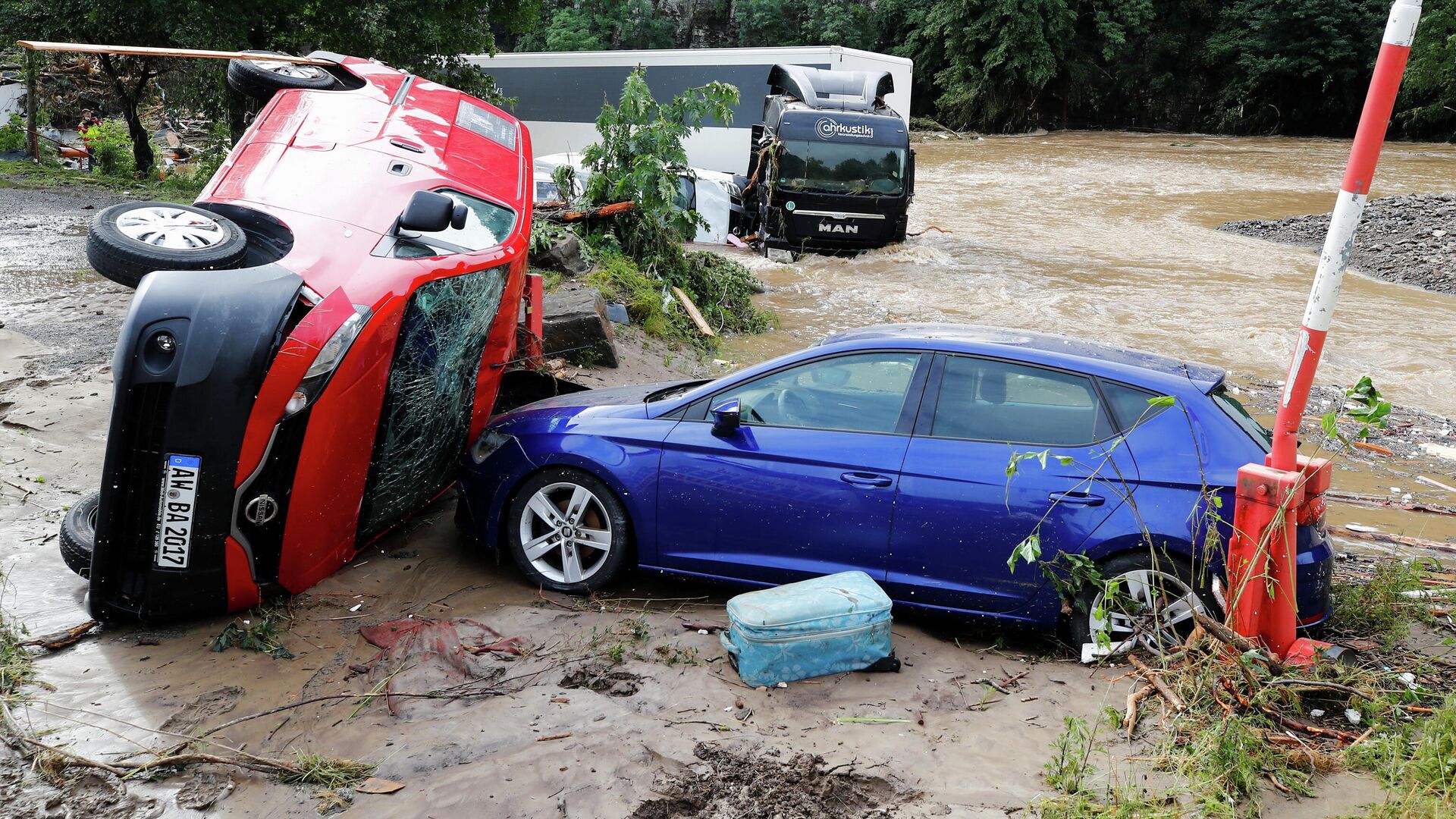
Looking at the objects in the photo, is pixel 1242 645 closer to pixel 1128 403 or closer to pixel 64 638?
pixel 1128 403

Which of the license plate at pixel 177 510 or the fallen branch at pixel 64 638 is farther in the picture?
the fallen branch at pixel 64 638

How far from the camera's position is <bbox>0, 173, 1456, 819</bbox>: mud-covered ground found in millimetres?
3354

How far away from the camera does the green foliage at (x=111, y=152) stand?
71.6ft

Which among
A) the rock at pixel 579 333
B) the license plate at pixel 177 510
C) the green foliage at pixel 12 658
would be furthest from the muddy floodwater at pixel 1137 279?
the green foliage at pixel 12 658

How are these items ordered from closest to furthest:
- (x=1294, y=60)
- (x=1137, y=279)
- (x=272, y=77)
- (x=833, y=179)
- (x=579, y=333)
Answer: (x=272, y=77) → (x=579, y=333) → (x=1137, y=279) → (x=833, y=179) → (x=1294, y=60)

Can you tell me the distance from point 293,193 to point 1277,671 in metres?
4.95

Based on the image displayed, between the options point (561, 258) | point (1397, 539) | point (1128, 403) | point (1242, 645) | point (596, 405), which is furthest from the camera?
point (561, 258)

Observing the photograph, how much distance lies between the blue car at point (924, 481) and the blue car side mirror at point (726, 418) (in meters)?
0.03

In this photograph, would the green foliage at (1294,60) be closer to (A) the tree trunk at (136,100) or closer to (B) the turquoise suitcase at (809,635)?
(A) the tree trunk at (136,100)

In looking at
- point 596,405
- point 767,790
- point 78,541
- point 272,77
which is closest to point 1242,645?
point 767,790

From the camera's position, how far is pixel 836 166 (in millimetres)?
16594

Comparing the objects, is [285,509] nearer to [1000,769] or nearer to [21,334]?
[1000,769]

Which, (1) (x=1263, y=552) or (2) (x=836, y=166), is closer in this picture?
(1) (x=1263, y=552)

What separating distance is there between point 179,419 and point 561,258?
634 cm
